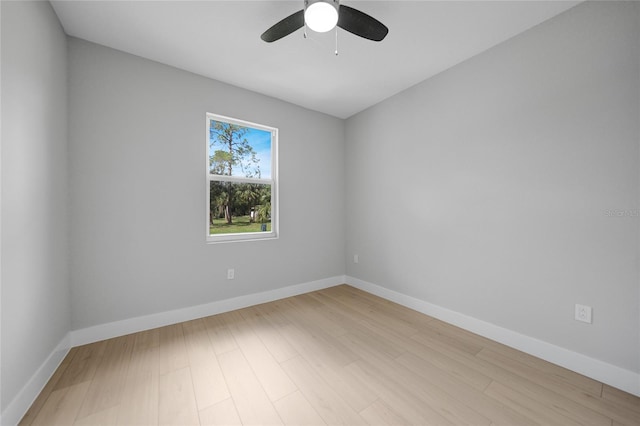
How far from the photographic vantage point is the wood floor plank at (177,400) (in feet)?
4.20

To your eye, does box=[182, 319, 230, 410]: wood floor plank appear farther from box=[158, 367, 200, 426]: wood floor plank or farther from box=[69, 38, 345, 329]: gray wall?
box=[69, 38, 345, 329]: gray wall

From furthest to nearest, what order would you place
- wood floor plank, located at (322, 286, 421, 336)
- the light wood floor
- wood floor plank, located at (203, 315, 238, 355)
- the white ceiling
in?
wood floor plank, located at (322, 286, 421, 336)
wood floor plank, located at (203, 315, 238, 355)
the white ceiling
the light wood floor

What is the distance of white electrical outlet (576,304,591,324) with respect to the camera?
1.63 meters

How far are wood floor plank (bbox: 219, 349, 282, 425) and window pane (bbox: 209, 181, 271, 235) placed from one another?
138cm

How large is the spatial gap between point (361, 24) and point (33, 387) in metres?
3.00

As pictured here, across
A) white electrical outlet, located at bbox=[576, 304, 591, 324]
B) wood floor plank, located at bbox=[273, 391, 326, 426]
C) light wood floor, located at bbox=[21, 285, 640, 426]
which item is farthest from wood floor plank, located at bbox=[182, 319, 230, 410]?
white electrical outlet, located at bbox=[576, 304, 591, 324]

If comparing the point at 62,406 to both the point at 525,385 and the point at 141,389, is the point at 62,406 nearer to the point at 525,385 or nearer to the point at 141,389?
the point at 141,389

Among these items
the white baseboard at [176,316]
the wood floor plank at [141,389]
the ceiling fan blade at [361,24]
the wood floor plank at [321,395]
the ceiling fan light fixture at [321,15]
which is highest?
the ceiling fan blade at [361,24]

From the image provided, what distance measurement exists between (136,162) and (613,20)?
377 cm

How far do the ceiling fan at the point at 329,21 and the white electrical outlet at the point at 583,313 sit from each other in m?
2.34

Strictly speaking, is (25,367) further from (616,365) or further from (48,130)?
(616,365)

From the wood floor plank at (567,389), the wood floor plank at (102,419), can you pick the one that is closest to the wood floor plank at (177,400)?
the wood floor plank at (102,419)

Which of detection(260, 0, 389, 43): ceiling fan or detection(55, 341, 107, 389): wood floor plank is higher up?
detection(260, 0, 389, 43): ceiling fan

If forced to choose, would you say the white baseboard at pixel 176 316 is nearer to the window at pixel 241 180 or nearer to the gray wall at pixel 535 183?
the window at pixel 241 180
